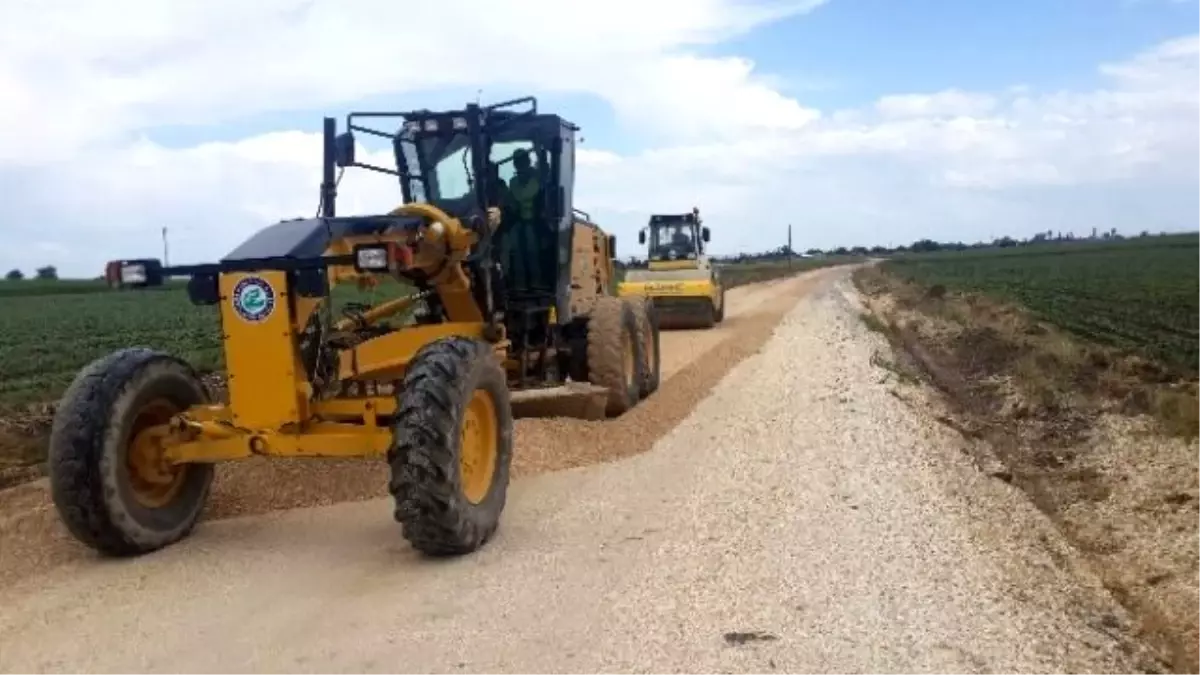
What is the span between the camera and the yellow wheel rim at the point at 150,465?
24.4 ft

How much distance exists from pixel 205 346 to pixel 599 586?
20140 millimetres

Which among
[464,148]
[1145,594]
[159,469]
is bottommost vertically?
[1145,594]

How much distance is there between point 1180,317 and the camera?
24125mm

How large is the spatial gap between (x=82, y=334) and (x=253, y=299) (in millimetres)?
26546

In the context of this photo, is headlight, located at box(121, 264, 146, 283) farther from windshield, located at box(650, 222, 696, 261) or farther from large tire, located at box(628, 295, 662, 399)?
windshield, located at box(650, 222, 696, 261)

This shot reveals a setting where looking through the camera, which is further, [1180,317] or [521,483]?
[1180,317]

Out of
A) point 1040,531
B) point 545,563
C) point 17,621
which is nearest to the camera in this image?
point 17,621

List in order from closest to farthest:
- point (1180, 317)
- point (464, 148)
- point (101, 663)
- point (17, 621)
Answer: point (101, 663)
point (17, 621)
point (464, 148)
point (1180, 317)

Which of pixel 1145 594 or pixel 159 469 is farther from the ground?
pixel 159 469

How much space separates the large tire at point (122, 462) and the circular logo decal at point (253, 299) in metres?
0.73

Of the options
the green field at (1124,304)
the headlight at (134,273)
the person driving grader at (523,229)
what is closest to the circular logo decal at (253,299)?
the headlight at (134,273)

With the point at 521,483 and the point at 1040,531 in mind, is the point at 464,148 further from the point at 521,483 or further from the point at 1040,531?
the point at 1040,531

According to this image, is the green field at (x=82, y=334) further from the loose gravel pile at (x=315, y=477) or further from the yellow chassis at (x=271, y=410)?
the yellow chassis at (x=271, y=410)

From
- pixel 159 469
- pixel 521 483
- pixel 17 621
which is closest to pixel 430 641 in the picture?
pixel 17 621
